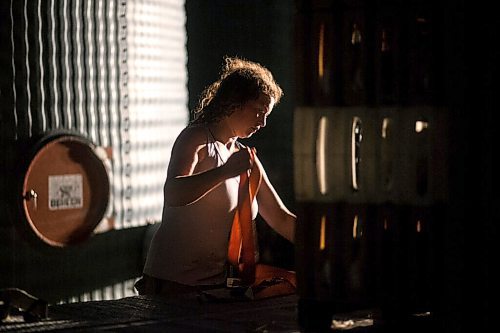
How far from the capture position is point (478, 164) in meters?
2.03

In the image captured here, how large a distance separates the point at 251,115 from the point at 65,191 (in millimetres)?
1591

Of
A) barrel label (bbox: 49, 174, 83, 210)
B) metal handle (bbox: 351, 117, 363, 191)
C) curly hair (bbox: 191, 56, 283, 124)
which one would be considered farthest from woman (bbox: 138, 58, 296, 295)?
barrel label (bbox: 49, 174, 83, 210)

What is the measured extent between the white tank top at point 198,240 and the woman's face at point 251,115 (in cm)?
14

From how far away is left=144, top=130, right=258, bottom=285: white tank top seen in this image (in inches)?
142

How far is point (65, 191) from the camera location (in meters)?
5.00

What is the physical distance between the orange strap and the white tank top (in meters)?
0.40

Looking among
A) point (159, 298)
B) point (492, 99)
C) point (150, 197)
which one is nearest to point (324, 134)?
point (492, 99)

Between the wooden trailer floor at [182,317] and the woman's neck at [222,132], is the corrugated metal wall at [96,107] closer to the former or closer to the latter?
the woman's neck at [222,132]

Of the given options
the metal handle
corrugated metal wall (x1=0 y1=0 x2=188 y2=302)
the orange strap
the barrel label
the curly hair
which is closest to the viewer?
the metal handle

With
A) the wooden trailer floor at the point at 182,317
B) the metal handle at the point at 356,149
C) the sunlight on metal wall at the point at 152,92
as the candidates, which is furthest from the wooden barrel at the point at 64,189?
the metal handle at the point at 356,149

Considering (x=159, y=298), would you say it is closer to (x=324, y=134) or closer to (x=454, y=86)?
(x=324, y=134)

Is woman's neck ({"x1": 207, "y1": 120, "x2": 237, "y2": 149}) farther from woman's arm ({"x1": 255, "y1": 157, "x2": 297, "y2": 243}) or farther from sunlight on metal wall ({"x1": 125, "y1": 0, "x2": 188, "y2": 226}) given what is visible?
sunlight on metal wall ({"x1": 125, "y1": 0, "x2": 188, "y2": 226})

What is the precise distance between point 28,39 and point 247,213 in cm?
210

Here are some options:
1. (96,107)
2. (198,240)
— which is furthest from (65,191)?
(198,240)
